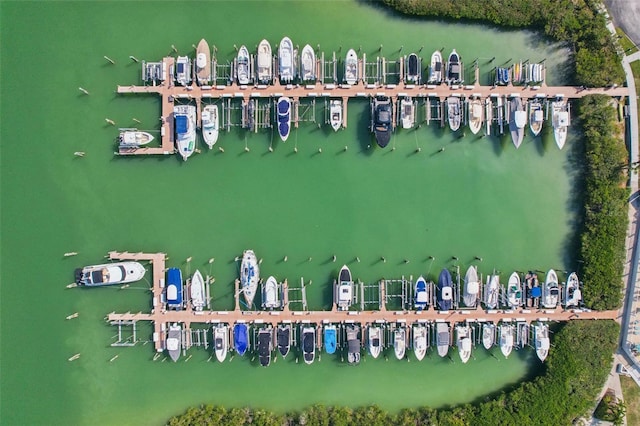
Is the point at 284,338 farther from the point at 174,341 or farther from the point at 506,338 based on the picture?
the point at 506,338

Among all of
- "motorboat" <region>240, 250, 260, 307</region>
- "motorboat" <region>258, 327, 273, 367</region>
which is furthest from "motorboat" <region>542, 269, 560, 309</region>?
"motorboat" <region>240, 250, 260, 307</region>

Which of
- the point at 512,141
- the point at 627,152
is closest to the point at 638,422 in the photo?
the point at 627,152

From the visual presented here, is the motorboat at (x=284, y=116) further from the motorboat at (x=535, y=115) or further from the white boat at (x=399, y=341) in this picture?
the motorboat at (x=535, y=115)

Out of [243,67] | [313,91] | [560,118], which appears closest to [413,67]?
[313,91]

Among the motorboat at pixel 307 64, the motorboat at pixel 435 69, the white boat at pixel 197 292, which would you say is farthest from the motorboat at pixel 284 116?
the white boat at pixel 197 292

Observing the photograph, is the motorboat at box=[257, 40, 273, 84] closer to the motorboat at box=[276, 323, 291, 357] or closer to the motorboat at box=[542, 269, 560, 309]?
the motorboat at box=[276, 323, 291, 357]

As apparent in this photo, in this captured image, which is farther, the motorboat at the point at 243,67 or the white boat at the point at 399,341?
the white boat at the point at 399,341

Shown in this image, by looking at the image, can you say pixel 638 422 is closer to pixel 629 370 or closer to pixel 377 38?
pixel 629 370
